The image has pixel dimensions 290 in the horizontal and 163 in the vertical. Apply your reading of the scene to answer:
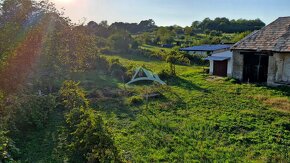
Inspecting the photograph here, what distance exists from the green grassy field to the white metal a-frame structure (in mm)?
1077

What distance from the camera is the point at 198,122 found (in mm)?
11992

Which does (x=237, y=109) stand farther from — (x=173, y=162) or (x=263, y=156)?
(x=173, y=162)

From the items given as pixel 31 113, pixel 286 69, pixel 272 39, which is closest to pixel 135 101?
pixel 31 113

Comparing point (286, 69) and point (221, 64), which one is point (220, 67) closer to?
point (221, 64)

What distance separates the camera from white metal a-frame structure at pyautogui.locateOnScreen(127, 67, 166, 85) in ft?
66.8

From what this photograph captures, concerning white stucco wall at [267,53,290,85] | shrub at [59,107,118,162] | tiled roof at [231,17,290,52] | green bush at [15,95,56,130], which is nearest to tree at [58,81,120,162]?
shrub at [59,107,118,162]

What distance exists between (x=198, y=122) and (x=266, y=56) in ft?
33.7

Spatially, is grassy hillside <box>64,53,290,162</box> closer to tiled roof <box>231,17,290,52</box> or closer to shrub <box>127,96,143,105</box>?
shrub <box>127,96,143,105</box>

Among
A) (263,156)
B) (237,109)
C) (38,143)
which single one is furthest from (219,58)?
(38,143)

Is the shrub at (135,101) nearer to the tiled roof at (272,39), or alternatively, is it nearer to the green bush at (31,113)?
the green bush at (31,113)

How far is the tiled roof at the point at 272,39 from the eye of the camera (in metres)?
18.5

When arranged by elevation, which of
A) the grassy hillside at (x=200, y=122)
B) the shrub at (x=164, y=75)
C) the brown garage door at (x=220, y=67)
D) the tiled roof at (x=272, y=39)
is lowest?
the grassy hillside at (x=200, y=122)

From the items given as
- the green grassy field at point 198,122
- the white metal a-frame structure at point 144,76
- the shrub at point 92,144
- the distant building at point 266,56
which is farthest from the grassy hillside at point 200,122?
the distant building at point 266,56

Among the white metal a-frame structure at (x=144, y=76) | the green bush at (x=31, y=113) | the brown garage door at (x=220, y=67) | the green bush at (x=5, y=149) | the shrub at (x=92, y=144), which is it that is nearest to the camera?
the green bush at (x=5, y=149)
